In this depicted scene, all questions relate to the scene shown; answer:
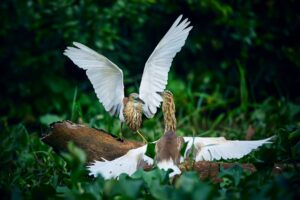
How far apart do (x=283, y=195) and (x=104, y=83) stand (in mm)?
2038

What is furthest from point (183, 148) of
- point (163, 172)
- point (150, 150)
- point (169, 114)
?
point (169, 114)

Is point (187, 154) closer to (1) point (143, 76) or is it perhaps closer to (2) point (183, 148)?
(2) point (183, 148)

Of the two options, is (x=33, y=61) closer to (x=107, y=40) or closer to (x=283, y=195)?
(x=107, y=40)

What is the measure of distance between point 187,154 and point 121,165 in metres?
0.48

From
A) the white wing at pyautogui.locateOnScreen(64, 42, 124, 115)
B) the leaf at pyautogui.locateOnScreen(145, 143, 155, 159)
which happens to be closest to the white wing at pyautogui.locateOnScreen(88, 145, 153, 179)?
the leaf at pyautogui.locateOnScreen(145, 143, 155, 159)

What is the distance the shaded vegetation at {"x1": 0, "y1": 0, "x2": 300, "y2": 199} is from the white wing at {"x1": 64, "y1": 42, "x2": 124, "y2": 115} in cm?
53

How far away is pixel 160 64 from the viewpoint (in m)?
4.71

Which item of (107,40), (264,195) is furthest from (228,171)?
(107,40)

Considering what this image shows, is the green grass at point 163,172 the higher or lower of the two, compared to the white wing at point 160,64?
lower

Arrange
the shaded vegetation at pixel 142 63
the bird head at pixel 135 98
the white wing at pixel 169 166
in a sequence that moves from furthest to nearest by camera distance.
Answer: the shaded vegetation at pixel 142 63 < the bird head at pixel 135 98 < the white wing at pixel 169 166

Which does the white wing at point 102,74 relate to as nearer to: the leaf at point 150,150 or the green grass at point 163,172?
the green grass at point 163,172

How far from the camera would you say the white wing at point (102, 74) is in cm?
469

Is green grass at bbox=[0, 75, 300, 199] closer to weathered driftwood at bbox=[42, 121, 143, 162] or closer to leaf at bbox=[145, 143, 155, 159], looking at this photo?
weathered driftwood at bbox=[42, 121, 143, 162]

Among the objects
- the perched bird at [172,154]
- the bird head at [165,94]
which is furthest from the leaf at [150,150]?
the bird head at [165,94]
